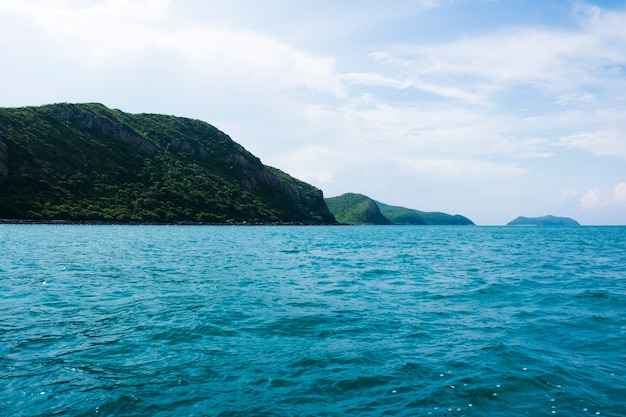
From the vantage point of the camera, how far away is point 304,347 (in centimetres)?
1410

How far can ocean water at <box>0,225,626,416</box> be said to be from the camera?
9.84 m

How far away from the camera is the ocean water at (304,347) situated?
9.84 metres

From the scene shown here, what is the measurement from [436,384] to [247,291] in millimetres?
15632

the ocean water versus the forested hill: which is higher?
the forested hill

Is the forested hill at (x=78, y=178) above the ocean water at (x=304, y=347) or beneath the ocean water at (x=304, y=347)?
above

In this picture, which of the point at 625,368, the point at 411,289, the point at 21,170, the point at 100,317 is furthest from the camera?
the point at 21,170

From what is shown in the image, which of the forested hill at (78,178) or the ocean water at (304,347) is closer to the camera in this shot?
the ocean water at (304,347)

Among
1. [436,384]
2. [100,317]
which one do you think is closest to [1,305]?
[100,317]

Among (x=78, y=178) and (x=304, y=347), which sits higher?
(x=78, y=178)

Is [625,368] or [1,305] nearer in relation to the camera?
[625,368]

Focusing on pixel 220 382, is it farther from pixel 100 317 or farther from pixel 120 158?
pixel 120 158

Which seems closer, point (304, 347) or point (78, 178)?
point (304, 347)

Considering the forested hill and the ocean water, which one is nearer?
the ocean water

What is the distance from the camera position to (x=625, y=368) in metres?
12.5
